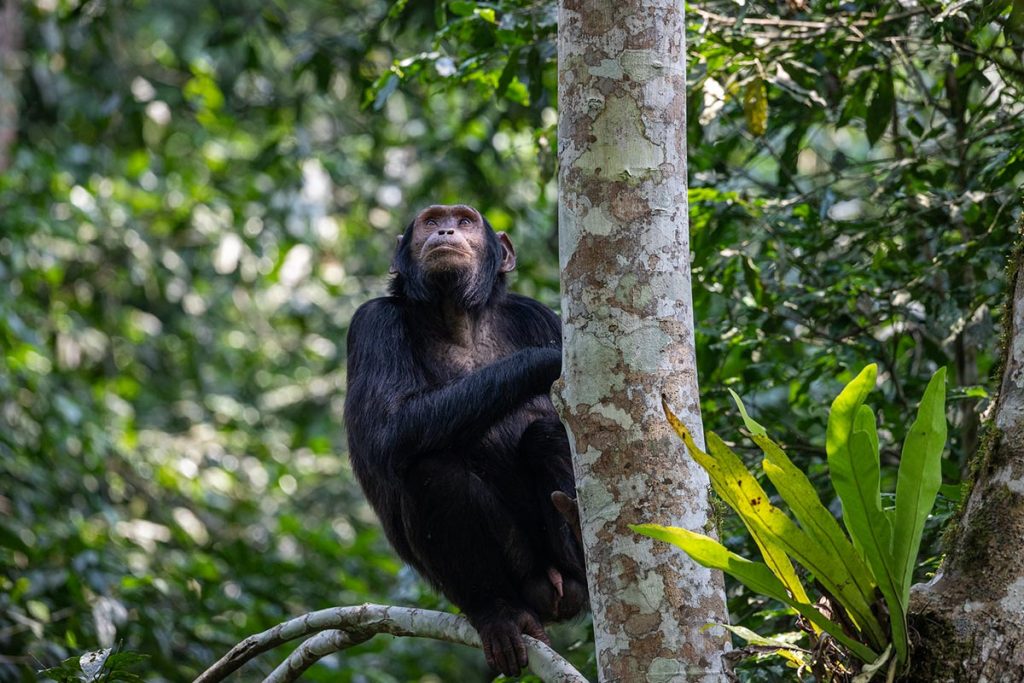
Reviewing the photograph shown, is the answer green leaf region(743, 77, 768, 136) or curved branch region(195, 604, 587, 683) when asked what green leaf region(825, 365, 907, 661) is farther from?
green leaf region(743, 77, 768, 136)

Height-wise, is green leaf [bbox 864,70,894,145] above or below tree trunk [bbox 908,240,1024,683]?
above

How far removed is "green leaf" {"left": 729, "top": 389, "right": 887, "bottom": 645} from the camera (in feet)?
8.07

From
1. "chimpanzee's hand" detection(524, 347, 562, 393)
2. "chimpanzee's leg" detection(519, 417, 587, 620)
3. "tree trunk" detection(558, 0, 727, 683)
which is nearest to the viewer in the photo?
"tree trunk" detection(558, 0, 727, 683)

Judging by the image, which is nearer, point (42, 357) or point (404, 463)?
point (404, 463)

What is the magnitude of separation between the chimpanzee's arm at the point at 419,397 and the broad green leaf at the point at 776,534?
1.89m

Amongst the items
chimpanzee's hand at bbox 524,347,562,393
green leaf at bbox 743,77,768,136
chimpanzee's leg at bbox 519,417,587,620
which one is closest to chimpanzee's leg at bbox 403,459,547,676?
chimpanzee's leg at bbox 519,417,587,620

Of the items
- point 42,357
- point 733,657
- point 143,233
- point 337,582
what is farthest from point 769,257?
point 143,233

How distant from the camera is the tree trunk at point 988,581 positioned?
233 centimetres

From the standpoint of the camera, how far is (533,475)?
4.82m

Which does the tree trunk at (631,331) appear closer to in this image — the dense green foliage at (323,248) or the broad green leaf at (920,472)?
the broad green leaf at (920,472)

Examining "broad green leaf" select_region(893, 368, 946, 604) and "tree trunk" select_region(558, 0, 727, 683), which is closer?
"broad green leaf" select_region(893, 368, 946, 604)

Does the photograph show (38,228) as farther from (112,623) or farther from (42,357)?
(112,623)

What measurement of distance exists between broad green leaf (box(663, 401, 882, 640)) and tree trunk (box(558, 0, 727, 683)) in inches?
9.0

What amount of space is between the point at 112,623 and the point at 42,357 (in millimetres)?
3047
